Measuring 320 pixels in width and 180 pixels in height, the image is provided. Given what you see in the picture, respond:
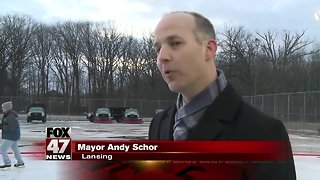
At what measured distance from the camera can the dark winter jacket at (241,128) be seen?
1395 mm

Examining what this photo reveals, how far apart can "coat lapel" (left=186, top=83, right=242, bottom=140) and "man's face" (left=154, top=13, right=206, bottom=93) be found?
0.10m

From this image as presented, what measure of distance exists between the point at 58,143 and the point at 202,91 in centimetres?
48

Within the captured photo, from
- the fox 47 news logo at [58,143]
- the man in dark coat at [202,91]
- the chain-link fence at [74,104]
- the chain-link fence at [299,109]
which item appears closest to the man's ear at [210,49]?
the man in dark coat at [202,91]

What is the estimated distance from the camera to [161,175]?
4.51ft

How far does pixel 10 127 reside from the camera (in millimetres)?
10875

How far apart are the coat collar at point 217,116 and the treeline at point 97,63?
1364 inches

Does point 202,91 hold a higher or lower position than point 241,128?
higher

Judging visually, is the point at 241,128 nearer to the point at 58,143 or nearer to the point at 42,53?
the point at 58,143

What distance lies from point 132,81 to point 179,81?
153 feet

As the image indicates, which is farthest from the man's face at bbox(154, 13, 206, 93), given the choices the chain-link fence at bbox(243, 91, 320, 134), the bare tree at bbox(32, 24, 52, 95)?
the bare tree at bbox(32, 24, 52, 95)


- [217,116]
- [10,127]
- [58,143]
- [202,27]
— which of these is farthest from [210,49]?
[10,127]

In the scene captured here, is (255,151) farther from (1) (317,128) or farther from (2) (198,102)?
(1) (317,128)

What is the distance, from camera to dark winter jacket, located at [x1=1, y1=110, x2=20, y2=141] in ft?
35.6

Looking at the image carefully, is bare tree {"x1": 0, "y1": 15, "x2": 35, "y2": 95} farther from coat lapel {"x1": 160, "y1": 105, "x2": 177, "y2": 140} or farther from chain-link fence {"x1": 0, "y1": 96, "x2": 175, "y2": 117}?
coat lapel {"x1": 160, "y1": 105, "x2": 177, "y2": 140}
